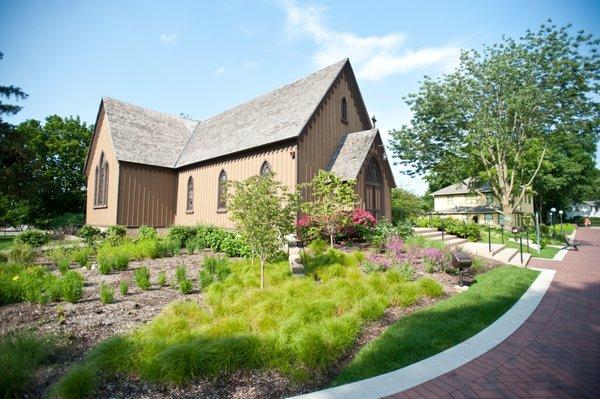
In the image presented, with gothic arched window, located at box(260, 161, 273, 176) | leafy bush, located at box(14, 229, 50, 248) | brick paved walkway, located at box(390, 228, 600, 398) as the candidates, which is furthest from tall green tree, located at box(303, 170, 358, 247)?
leafy bush, located at box(14, 229, 50, 248)

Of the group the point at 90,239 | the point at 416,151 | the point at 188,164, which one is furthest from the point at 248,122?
the point at 416,151

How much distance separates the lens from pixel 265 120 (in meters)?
17.9

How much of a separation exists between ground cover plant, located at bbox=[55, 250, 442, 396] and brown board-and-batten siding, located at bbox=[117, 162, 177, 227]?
1486 cm

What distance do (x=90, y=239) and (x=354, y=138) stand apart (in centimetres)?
1437

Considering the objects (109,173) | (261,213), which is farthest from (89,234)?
(261,213)

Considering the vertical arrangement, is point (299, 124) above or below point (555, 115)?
below

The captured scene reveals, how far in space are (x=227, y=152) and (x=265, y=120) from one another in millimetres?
2837

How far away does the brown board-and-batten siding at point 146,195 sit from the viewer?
19500 millimetres

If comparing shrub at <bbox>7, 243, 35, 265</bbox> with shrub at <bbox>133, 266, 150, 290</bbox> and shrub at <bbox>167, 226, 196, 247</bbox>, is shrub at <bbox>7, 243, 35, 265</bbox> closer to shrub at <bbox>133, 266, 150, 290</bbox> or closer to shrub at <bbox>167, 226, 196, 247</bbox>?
shrub at <bbox>167, 226, 196, 247</bbox>

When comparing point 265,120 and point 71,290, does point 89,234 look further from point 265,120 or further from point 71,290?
point 71,290

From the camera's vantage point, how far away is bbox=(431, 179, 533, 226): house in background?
1579 inches

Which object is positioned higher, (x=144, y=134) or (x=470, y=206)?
(x=144, y=134)

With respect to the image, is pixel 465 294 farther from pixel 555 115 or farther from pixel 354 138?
pixel 555 115

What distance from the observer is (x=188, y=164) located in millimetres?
20188
